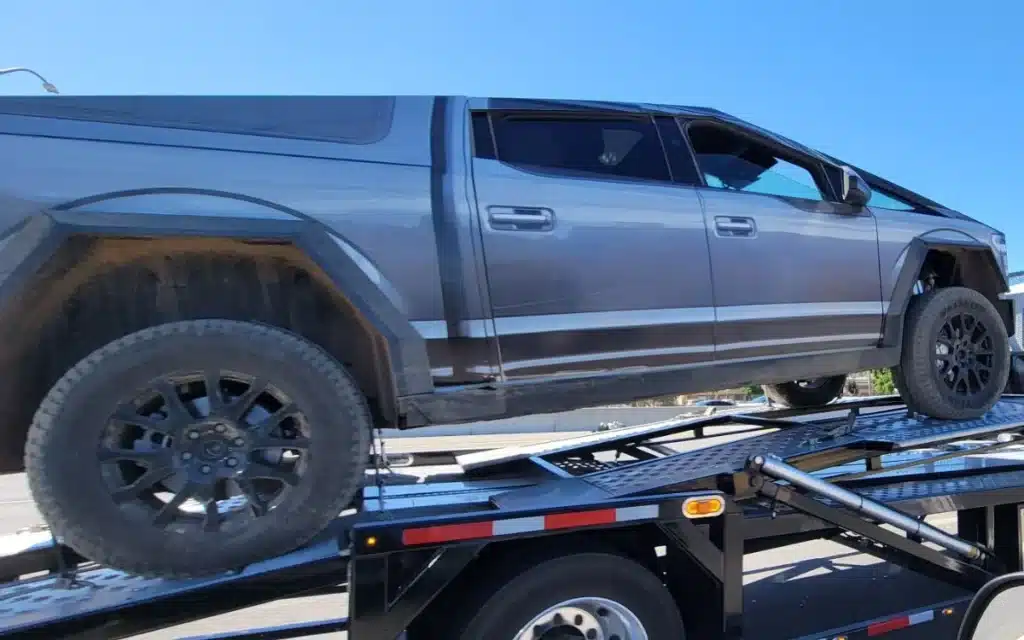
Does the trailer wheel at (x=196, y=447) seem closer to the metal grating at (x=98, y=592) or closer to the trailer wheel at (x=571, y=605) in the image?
the metal grating at (x=98, y=592)

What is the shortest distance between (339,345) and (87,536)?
1.02m

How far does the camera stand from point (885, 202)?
145 inches

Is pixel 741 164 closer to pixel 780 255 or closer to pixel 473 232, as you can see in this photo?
pixel 780 255

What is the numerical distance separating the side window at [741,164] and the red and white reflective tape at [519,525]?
5.36 ft

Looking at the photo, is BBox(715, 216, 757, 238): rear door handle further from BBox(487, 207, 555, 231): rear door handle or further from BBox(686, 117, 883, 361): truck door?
BBox(487, 207, 555, 231): rear door handle

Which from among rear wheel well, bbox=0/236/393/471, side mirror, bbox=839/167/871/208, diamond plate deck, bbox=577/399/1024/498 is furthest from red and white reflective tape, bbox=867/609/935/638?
rear wheel well, bbox=0/236/393/471

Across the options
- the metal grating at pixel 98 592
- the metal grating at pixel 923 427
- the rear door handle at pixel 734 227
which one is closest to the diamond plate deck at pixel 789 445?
the metal grating at pixel 923 427

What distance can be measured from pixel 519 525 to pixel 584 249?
1.08m

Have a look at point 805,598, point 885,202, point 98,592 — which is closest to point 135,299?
point 98,592

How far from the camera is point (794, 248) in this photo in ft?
10.5

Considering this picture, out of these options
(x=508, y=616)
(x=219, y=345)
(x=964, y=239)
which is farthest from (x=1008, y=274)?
(x=219, y=345)

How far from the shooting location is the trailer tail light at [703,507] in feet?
8.13

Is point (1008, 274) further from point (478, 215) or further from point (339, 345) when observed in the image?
point (339, 345)

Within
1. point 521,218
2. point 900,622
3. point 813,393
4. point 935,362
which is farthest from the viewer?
point 813,393
